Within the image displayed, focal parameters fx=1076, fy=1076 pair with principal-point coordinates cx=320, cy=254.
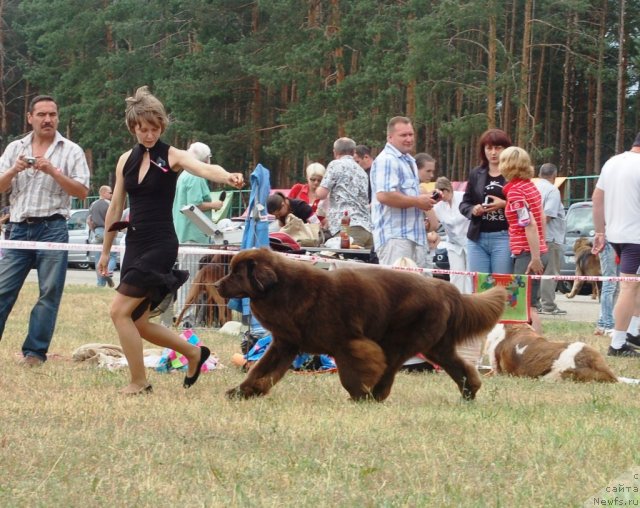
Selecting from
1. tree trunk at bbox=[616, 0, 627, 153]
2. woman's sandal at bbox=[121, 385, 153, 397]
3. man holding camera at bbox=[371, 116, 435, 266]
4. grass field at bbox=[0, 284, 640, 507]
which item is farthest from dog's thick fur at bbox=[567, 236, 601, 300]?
tree trunk at bbox=[616, 0, 627, 153]

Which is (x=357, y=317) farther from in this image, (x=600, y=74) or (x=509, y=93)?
(x=600, y=74)

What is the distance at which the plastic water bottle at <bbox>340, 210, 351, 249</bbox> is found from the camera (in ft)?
37.9

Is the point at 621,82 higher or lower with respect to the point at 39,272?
higher

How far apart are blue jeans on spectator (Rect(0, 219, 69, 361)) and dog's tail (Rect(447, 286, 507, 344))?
3.38 m

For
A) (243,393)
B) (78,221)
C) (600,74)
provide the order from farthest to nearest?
(600,74), (78,221), (243,393)

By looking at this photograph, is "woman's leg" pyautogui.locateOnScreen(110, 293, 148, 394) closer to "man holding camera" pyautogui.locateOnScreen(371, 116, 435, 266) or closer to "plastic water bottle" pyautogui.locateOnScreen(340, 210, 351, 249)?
"man holding camera" pyautogui.locateOnScreen(371, 116, 435, 266)

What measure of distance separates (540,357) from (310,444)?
11.3ft

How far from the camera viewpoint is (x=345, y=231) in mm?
11867

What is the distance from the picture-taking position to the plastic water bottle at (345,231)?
11539 mm

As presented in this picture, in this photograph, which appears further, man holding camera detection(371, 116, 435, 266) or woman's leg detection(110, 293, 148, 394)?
man holding camera detection(371, 116, 435, 266)

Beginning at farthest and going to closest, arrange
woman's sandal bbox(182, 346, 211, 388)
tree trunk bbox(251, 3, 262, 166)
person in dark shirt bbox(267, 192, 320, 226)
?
1. tree trunk bbox(251, 3, 262, 166)
2. person in dark shirt bbox(267, 192, 320, 226)
3. woman's sandal bbox(182, 346, 211, 388)

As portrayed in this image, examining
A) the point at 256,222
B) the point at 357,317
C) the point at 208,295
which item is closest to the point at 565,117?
the point at 208,295

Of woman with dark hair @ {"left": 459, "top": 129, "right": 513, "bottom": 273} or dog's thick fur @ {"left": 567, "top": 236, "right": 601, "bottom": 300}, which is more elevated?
woman with dark hair @ {"left": 459, "top": 129, "right": 513, "bottom": 273}

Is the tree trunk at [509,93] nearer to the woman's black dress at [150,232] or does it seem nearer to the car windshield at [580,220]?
the car windshield at [580,220]
